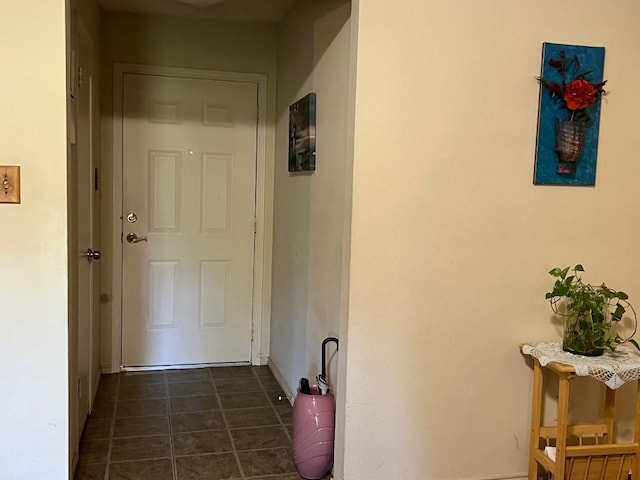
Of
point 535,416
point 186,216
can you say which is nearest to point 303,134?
point 186,216

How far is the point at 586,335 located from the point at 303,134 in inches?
65.5

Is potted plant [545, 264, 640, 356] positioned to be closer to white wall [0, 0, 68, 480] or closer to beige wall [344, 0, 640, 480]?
beige wall [344, 0, 640, 480]

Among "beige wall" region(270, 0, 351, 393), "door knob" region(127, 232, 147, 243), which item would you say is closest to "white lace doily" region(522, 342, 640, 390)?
"beige wall" region(270, 0, 351, 393)

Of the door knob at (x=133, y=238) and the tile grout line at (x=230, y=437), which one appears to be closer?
the tile grout line at (x=230, y=437)

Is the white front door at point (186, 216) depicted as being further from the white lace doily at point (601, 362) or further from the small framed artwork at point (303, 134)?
the white lace doily at point (601, 362)

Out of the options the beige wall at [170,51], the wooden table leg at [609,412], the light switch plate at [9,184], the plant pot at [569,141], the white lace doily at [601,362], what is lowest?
the wooden table leg at [609,412]

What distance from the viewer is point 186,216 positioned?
3918 mm

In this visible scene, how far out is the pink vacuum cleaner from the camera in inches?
98.5

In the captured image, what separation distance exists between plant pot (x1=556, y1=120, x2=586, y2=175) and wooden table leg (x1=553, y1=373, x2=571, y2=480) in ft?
2.68

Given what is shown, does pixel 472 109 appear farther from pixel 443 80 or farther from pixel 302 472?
pixel 302 472

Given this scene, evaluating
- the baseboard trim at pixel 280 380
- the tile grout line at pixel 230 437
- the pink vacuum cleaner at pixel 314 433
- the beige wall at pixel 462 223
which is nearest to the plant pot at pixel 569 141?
the beige wall at pixel 462 223

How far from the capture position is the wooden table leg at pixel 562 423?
2119 millimetres

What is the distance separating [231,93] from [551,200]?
7.57 feet

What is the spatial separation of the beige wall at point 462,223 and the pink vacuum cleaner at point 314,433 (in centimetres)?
21
